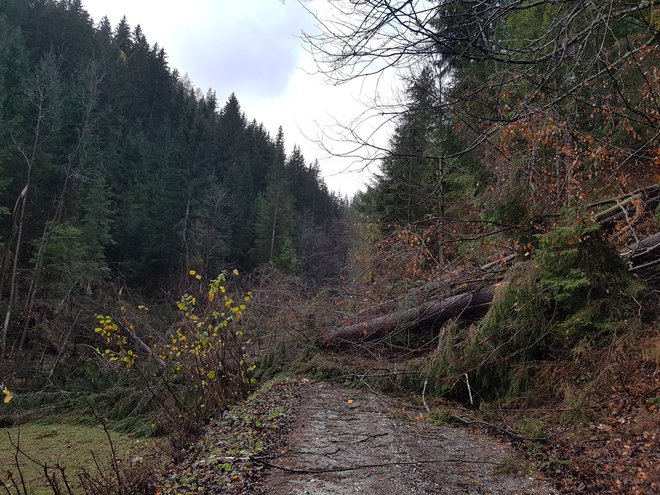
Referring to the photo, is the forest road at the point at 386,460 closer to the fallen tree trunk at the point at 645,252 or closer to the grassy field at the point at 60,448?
the grassy field at the point at 60,448

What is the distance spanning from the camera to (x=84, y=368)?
36.8 feet

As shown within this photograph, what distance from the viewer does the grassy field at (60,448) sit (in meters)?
5.83

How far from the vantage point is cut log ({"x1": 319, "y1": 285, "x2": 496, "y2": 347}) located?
22.6 ft

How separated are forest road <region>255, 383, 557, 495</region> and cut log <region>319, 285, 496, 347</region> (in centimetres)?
212

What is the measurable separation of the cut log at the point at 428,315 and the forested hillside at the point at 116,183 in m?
8.37

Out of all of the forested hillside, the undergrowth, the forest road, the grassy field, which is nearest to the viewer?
the forest road

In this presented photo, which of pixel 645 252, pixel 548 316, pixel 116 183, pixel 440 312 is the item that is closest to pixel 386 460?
pixel 548 316

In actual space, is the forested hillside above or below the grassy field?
above

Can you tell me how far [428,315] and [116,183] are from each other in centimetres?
3726

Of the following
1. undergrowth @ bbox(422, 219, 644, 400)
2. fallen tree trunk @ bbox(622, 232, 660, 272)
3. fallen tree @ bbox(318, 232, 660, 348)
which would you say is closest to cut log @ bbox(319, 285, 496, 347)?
fallen tree @ bbox(318, 232, 660, 348)

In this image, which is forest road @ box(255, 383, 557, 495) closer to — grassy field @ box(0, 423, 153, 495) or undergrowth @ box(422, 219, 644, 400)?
undergrowth @ box(422, 219, 644, 400)

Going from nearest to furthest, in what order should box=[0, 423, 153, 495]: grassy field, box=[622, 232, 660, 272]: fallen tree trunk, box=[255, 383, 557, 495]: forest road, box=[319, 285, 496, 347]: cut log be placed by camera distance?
box=[255, 383, 557, 495]: forest road, box=[622, 232, 660, 272]: fallen tree trunk, box=[0, 423, 153, 495]: grassy field, box=[319, 285, 496, 347]: cut log

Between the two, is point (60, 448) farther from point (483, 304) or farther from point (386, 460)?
point (483, 304)

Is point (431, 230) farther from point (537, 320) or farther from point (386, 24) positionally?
point (386, 24)
